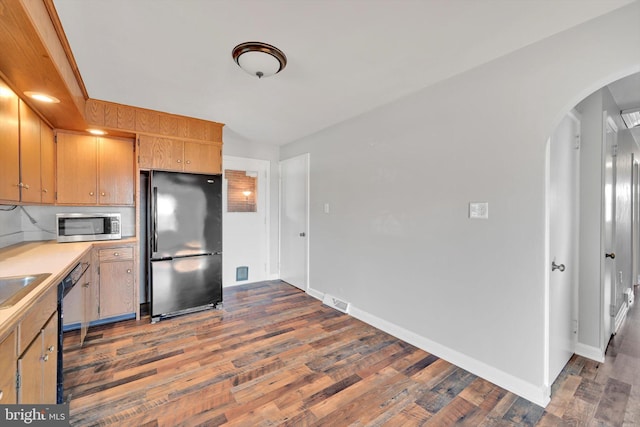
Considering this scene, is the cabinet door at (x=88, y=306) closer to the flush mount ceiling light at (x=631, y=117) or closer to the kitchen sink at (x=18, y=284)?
the kitchen sink at (x=18, y=284)

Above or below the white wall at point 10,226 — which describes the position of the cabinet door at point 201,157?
above

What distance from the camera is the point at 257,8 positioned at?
159cm

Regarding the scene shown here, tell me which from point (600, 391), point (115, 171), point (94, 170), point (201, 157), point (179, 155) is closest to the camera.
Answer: point (600, 391)

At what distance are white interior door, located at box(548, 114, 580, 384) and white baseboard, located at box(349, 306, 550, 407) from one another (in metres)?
0.15

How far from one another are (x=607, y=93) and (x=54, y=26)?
4.26 m

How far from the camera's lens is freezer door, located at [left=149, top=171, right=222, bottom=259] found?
10.4 ft

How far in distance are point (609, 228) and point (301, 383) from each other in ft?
10.0

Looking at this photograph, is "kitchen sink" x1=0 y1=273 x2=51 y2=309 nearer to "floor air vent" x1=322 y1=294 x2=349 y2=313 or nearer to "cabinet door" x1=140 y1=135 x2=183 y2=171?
"cabinet door" x1=140 y1=135 x2=183 y2=171

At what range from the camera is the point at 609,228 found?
8.30ft

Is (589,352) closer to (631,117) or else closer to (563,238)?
(563,238)

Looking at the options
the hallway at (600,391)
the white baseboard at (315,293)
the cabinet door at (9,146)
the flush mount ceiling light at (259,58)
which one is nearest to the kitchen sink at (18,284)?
the cabinet door at (9,146)

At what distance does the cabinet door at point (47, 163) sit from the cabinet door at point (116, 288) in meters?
0.85

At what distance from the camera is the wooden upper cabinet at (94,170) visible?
2971mm

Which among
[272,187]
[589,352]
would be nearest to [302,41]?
[272,187]
